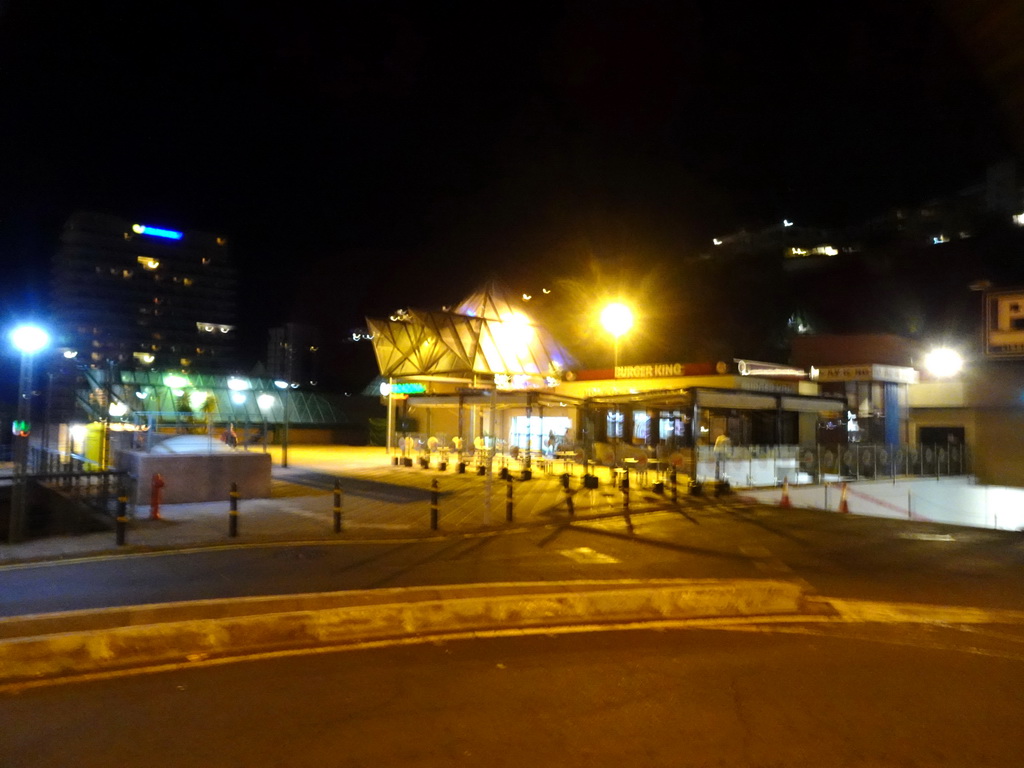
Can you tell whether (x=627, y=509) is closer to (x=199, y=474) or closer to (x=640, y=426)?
(x=199, y=474)

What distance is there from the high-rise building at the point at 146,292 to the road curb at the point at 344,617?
7109cm

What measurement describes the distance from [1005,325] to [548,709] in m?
11.2

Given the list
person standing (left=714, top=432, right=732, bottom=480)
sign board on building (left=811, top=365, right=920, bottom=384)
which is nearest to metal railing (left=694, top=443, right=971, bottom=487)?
person standing (left=714, top=432, right=732, bottom=480)

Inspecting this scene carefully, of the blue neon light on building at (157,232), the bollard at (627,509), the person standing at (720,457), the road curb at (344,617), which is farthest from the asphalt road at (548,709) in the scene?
the blue neon light on building at (157,232)

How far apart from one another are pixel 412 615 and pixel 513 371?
26089 millimetres

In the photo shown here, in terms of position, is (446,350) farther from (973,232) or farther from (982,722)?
(973,232)

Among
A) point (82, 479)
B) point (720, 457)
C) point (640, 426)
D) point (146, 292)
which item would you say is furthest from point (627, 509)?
point (146, 292)

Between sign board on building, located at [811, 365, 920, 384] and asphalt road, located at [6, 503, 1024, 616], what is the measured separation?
18.0 metres

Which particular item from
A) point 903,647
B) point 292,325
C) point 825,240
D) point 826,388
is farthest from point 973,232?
point 292,325

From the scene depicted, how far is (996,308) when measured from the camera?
512 inches

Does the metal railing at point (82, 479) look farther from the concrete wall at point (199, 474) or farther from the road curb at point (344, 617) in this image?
the road curb at point (344, 617)

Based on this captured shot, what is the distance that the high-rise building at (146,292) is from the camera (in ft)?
252

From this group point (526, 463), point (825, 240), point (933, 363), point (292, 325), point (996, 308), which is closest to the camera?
point (996, 308)

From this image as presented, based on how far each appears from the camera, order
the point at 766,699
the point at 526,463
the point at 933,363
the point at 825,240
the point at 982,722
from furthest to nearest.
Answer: the point at 825,240
the point at 933,363
the point at 526,463
the point at 766,699
the point at 982,722
